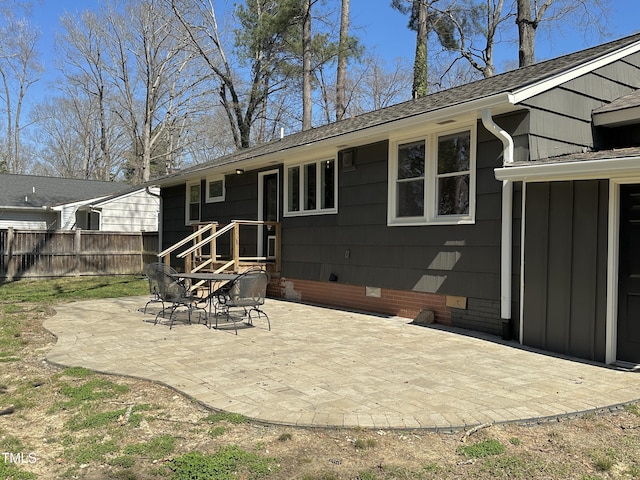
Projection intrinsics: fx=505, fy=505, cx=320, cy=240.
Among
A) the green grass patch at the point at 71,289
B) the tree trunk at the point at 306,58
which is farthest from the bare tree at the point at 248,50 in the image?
the green grass patch at the point at 71,289

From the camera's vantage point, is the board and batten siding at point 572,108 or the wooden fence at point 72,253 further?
the wooden fence at point 72,253

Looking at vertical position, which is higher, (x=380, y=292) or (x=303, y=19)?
(x=303, y=19)

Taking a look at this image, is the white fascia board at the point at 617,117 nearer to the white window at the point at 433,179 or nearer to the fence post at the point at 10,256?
the white window at the point at 433,179

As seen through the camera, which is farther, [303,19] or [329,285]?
[303,19]

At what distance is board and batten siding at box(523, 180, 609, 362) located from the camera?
5.25 meters

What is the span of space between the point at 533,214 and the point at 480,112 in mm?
1524

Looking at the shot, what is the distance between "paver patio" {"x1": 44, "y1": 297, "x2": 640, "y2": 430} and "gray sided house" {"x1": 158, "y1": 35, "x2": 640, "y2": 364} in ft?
1.77

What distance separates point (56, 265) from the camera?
15383 millimetres

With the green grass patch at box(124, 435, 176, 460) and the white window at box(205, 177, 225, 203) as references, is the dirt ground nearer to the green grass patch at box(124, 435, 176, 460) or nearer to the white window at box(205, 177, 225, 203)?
the green grass patch at box(124, 435, 176, 460)

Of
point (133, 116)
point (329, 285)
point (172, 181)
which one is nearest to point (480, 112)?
point (329, 285)

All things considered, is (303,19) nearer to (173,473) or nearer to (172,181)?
(172,181)

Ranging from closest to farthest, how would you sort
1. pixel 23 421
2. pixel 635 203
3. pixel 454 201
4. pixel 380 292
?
pixel 23 421 < pixel 635 203 < pixel 454 201 < pixel 380 292

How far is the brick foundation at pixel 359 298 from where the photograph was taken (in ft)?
24.5

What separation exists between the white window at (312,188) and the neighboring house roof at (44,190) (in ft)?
46.2
